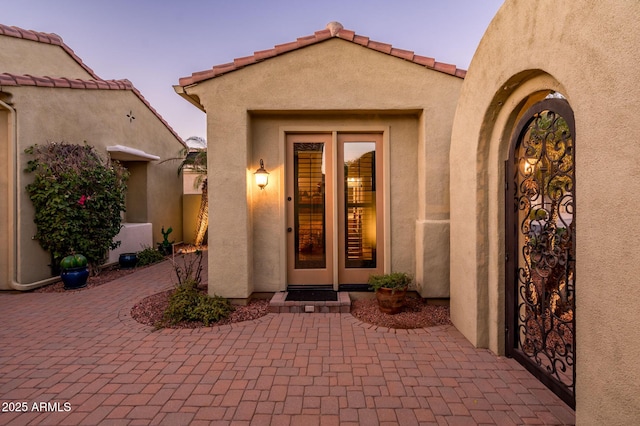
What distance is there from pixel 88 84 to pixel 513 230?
32.0 ft

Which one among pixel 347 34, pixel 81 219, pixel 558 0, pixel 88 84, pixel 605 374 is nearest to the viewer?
pixel 605 374

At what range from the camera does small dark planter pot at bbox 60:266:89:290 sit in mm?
6039

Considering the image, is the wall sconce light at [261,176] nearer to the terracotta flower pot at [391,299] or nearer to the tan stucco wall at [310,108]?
the tan stucco wall at [310,108]

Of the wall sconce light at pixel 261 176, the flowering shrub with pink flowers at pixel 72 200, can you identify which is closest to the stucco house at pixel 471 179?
the wall sconce light at pixel 261 176

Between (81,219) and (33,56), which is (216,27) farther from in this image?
(81,219)

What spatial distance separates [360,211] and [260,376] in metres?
3.44

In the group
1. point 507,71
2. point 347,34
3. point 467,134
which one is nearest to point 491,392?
point 467,134

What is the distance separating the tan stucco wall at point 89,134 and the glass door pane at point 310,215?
18.8 ft

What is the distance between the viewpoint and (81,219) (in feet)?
21.4

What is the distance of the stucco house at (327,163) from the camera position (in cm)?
493

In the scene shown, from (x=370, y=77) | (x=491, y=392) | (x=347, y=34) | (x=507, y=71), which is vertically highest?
(x=347, y=34)

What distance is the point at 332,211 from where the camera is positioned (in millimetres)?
5535

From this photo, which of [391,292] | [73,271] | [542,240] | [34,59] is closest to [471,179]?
[542,240]

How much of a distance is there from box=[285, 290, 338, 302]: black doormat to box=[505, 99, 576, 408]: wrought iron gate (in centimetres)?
269
